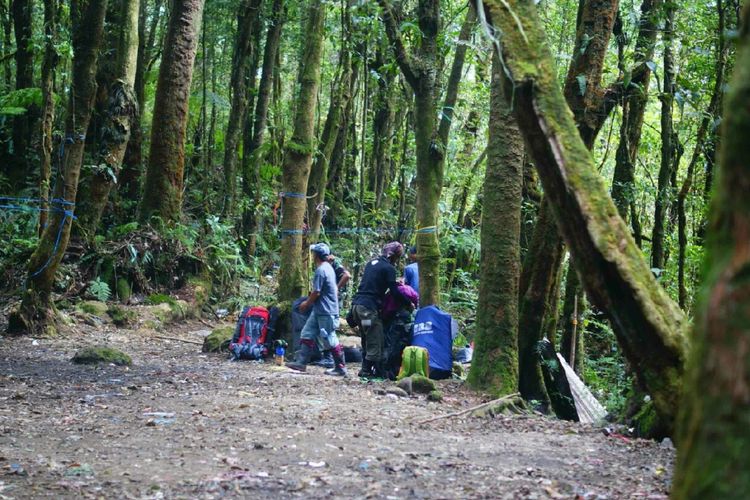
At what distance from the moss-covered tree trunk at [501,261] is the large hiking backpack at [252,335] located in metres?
4.35

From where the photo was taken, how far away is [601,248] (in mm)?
3848

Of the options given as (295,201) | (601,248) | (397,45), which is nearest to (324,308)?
(295,201)

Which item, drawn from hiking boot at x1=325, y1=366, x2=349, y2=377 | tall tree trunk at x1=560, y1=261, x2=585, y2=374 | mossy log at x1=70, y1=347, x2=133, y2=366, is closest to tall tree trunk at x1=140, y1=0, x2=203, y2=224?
mossy log at x1=70, y1=347, x2=133, y2=366

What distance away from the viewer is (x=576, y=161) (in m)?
3.99

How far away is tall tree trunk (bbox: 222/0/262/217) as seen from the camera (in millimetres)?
19844

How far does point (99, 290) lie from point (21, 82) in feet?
25.2

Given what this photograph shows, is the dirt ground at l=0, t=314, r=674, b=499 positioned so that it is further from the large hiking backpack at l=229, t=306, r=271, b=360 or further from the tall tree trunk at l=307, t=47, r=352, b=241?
the tall tree trunk at l=307, t=47, r=352, b=241

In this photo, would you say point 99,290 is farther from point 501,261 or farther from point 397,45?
point 501,261

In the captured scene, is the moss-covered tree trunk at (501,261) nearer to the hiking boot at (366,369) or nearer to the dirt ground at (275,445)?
the dirt ground at (275,445)

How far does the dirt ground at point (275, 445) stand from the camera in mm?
4945

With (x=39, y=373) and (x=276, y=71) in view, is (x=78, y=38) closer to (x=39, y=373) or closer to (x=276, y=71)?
(x=39, y=373)

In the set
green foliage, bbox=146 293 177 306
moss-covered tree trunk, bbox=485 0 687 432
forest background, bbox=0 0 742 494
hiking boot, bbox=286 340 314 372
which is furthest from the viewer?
green foliage, bbox=146 293 177 306

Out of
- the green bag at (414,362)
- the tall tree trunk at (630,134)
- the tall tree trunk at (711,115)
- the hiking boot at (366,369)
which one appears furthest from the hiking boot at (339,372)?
the tall tree trunk at (711,115)

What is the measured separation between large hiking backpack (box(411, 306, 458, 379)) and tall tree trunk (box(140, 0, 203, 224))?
7.67 metres
